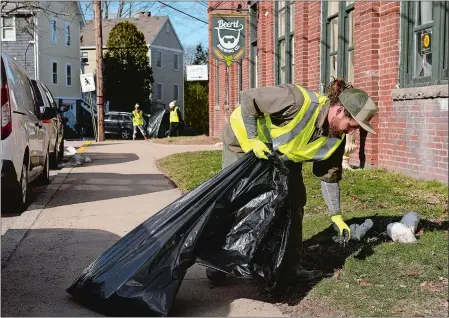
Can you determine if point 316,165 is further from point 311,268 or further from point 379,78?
point 379,78

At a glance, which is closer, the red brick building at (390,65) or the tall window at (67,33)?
the red brick building at (390,65)

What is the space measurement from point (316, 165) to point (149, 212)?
3.88 m

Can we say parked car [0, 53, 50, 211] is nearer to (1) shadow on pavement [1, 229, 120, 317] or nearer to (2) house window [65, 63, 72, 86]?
(1) shadow on pavement [1, 229, 120, 317]

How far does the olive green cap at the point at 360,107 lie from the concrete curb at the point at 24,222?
313 centimetres

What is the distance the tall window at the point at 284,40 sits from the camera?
1575cm

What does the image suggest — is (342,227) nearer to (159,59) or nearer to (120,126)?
(120,126)

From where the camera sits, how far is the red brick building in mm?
8883

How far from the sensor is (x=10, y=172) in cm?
769

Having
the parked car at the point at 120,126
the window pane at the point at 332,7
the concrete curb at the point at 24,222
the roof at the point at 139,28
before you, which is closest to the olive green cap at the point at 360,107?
the concrete curb at the point at 24,222

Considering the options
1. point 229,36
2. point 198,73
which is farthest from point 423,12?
point 198,73

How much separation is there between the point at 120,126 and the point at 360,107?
34.9 metres

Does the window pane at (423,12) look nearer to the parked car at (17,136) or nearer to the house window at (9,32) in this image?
the parked car at (17,136)

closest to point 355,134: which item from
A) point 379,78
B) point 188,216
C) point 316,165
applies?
point 379,78

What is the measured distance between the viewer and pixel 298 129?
183 inches
